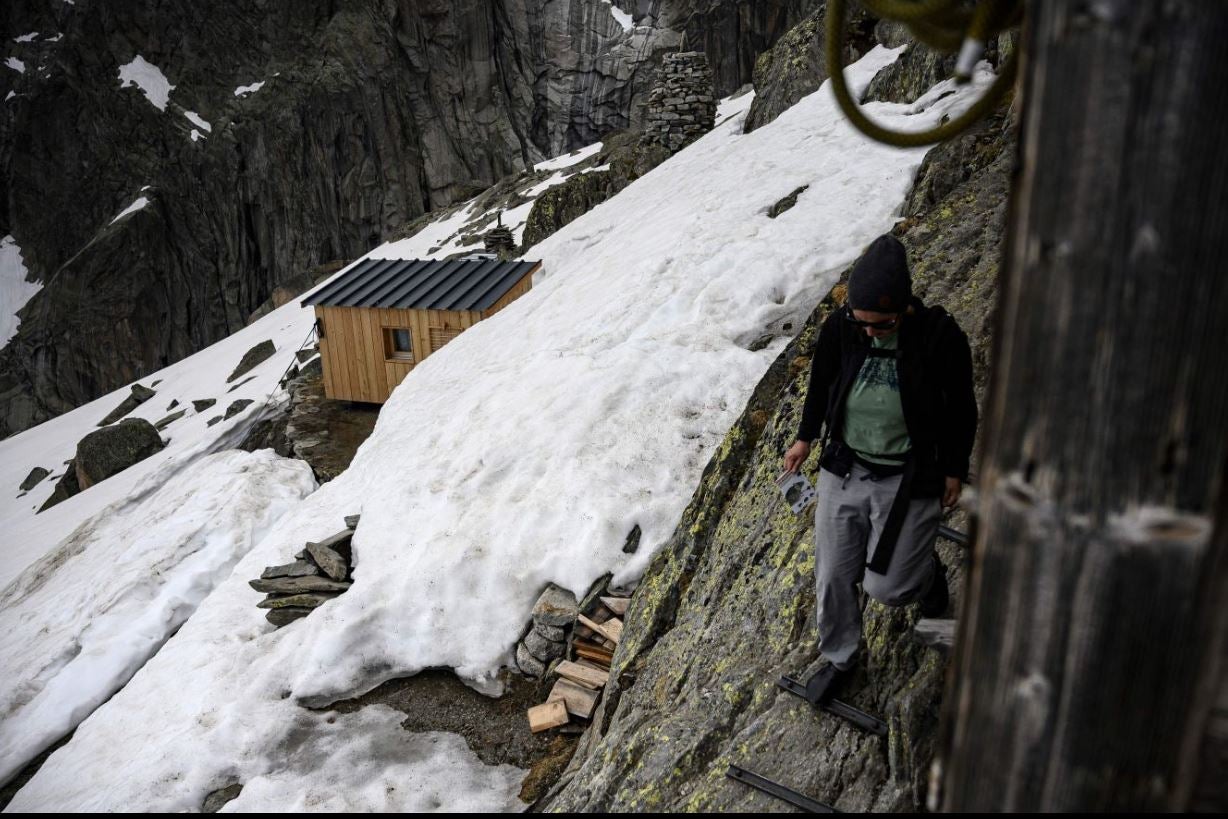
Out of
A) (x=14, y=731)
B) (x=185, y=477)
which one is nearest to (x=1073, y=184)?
(x=14, y=731)

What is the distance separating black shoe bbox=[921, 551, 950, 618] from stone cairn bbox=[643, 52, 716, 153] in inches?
969

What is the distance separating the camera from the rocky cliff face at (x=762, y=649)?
3.75 m

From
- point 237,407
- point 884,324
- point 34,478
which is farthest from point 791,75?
point 34,478

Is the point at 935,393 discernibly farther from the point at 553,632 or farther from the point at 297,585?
the point at 297,585

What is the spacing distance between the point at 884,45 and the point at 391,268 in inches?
544

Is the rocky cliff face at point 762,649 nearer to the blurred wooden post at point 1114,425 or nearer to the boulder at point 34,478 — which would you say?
the blurred wooden post at point 1114,425

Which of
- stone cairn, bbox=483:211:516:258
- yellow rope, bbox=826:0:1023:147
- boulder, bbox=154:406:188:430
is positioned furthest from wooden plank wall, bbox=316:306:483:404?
yellow rope, bbox=826:0:1023:147

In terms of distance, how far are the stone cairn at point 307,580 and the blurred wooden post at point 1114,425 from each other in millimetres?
7899

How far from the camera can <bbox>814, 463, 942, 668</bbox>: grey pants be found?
12.1ft

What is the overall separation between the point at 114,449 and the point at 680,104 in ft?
71.3

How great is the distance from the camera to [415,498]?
30.2ft

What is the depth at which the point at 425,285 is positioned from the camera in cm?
1827

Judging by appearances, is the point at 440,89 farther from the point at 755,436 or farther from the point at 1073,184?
the point at 1073,184

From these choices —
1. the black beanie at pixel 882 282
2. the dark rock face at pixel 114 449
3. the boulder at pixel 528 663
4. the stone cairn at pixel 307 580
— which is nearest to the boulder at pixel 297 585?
the stone cairn at pixel 307 580
